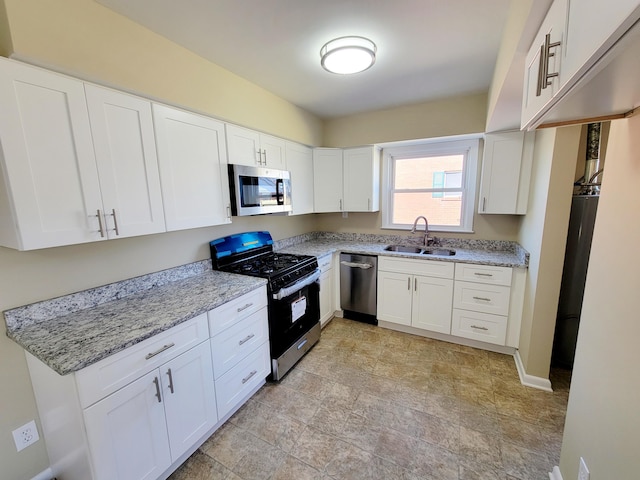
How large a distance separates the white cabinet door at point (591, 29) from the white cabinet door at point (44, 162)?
195 cm

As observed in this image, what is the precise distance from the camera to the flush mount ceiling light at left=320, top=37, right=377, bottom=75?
1.75m

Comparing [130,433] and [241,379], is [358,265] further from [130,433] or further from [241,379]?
[130,433]

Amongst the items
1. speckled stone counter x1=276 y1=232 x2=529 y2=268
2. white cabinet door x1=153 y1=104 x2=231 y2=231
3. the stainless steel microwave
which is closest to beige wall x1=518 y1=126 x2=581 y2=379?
speckled stone counter x1=276 y1=232 x2=529 y2=268

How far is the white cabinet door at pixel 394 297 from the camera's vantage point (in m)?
2.97

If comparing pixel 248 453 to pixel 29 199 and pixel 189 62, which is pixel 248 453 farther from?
pixel 189 62

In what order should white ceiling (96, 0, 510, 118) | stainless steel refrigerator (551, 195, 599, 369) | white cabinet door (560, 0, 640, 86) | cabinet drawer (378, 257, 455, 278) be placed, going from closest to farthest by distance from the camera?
white cabinet door (560, 0, 640, 86)
white ceiling (96, 0, 510, 118)
stainless steel refrigerator (551, 195, 599, 369)
cabinet drawer (378, 257, 455, 278)

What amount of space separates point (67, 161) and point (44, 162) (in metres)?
0.08

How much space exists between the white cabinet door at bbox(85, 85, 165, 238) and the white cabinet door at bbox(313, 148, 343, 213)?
2039 mm

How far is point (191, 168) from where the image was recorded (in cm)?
190

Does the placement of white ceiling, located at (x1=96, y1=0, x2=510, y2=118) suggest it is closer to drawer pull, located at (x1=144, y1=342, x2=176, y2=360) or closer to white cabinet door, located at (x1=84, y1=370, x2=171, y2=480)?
drawer pull, located at (x1=144, y1=342, x2=176, y2=360)

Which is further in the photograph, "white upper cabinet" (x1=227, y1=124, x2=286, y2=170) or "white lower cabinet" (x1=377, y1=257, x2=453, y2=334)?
"white lower cabinet" (x1=377, y1=257, x2=453, y2=334)

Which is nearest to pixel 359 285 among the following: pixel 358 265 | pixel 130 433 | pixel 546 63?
pixel 358 265

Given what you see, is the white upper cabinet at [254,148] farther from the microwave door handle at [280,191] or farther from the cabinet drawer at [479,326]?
the cabinet drawer at [479,326]

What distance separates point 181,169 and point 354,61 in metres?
1.42
